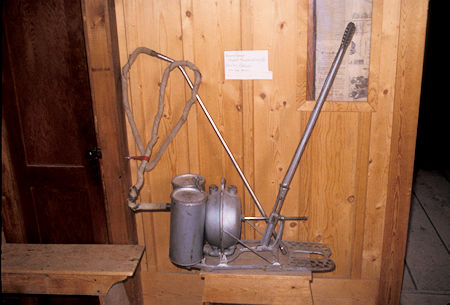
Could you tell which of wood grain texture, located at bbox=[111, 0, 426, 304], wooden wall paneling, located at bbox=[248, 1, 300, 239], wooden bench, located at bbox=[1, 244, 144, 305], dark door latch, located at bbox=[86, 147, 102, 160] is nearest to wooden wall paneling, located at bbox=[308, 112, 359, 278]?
wood grain texture, located at bbox=[111, 0, 426, 304]

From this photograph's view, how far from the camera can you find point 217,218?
6.88 feet

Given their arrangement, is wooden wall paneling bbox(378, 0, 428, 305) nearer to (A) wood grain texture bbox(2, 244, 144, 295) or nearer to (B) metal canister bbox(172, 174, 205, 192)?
(B) metal canister bbox(172, 174, 205, 192)

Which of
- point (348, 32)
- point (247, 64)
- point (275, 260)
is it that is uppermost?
point (348, 32)

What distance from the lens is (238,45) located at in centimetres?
219

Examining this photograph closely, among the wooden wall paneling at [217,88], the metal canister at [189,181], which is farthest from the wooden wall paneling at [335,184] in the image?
the metal canister at [189,181]

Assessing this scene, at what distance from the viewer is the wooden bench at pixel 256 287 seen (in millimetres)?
2084

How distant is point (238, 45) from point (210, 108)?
0.38 meters

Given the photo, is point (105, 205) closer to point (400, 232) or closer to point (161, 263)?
point (161, 263)

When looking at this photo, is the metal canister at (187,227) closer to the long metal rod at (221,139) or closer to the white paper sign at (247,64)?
the long metal rod at (221,139)

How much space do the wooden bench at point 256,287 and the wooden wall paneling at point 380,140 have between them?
22.7 inches

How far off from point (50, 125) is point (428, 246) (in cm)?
316

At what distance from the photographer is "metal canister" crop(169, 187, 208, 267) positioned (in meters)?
2.09

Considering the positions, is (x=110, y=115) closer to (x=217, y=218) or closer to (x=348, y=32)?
(x=217, y=218)

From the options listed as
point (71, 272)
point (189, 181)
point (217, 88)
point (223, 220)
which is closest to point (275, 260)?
point (223, 220)
